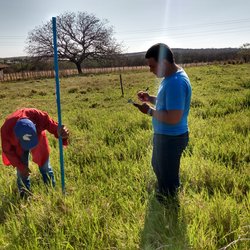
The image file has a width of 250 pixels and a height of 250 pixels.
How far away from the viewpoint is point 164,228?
96.4 inches

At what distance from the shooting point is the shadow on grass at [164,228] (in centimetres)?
225

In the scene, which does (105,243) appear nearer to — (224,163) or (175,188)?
(175,188)

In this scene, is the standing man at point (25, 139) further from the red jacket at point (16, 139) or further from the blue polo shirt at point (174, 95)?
the blue polo shirt at point (174, 95)

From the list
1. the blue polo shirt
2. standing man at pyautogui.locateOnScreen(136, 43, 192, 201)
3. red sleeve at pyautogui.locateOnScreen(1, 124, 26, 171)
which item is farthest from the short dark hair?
red sleeve at pyautogui.locateOnScreen(1, 124, 26, 171)

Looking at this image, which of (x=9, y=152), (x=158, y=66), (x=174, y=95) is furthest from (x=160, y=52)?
(x=9, y=152)

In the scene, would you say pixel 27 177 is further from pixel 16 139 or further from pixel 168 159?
pixel 168 159

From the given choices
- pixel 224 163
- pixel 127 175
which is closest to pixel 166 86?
pixel 127 175

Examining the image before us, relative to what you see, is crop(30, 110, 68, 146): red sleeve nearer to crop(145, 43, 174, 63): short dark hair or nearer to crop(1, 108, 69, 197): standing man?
crop(1, 108, 69, 197): standing man

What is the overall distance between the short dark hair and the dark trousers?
0.67 m

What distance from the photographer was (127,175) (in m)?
3.54

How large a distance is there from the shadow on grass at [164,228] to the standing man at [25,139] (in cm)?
111

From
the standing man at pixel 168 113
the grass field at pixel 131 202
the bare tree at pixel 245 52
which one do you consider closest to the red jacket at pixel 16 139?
the grass field at pixel 131 202

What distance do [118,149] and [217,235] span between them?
2.37 metres

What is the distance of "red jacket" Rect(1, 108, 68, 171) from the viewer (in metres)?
2.81
